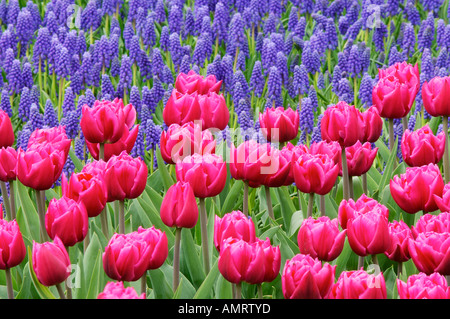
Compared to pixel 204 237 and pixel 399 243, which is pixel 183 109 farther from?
pixel 399 243

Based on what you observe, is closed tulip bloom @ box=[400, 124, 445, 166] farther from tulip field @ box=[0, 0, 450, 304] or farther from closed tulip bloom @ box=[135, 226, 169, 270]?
closed tulip bloom @ box=[135, 226, 169, 270]

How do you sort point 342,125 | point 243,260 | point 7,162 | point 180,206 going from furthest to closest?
1. point 342,125
2. point 7,162
3. point 180,206
4. point 243,260

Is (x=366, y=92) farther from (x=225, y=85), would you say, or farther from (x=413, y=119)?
(x=225, y=85)

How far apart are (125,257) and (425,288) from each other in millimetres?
754

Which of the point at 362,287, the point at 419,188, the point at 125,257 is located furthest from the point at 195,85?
the point at 362,287

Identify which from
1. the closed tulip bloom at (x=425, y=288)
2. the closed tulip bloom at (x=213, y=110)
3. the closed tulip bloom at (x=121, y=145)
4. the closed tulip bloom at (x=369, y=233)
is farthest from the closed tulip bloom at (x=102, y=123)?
the closed tulip bloom at (x=425, y=288)

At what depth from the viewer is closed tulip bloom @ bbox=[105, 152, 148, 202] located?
97.6 inches

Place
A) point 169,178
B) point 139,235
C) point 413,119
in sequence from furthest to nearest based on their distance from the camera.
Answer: point 413,119, point 169,178, point 139,235

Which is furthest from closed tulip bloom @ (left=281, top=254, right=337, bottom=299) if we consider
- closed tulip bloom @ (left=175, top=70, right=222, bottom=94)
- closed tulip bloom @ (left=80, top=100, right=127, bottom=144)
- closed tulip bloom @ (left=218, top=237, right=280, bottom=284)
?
closed tulip bloom @ (left=175, top=70, right=222, bottom=94)

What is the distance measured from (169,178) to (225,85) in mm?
1590

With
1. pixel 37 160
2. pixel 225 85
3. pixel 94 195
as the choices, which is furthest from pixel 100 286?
pixel 225 85

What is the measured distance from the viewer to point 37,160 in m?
2.45

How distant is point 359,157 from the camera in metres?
2.99

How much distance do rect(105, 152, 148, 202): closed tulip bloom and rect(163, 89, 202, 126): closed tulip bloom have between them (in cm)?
58
